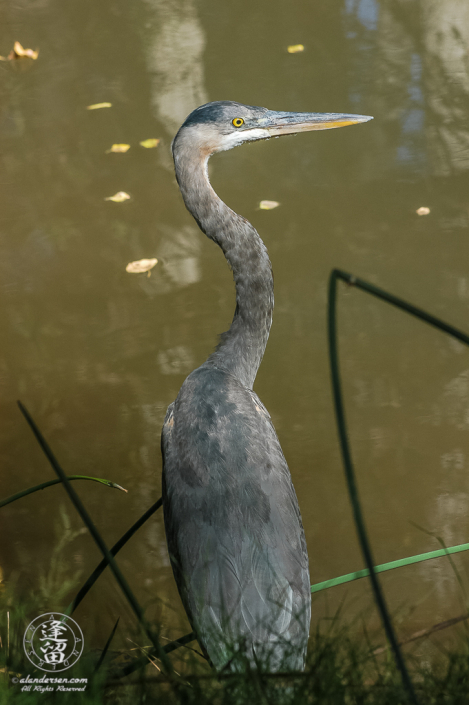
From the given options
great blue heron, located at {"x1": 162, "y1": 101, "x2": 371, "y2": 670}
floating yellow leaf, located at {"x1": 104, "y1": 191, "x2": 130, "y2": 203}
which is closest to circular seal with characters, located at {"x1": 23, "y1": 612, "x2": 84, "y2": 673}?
great blue heron, located at {"x1": 162, "y1": 101, "x2": 371, "y2": 670}

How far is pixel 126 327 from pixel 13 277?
2.81 feet

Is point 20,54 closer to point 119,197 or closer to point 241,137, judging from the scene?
point 119,197

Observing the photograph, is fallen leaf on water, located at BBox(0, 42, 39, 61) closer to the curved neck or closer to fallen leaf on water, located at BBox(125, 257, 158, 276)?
fallen leaf on water, located at BBox(125, 257, 158, 276)

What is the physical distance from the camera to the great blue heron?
1.43 m

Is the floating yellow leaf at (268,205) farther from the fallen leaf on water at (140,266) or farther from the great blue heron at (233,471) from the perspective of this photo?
the great blue heron at (233,471)

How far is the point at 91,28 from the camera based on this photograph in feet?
19.4

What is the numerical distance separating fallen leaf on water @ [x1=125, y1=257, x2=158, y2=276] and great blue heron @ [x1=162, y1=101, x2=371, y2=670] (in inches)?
61.0

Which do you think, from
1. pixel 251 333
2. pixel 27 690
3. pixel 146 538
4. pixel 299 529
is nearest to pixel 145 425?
pixel 146 538

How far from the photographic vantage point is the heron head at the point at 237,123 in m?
2.01

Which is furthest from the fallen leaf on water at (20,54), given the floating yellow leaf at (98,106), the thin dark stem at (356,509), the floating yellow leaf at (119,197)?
the thin dark stem at (356,509)

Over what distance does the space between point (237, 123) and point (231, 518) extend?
1.26m

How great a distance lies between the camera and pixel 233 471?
1.66 m

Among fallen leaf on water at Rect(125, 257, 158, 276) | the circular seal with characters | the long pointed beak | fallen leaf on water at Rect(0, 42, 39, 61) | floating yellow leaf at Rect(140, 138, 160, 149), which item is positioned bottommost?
fallen leaf on water at Rect(125, 257, 158, 276)

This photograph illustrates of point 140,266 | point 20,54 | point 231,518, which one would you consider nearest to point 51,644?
point 231,518
